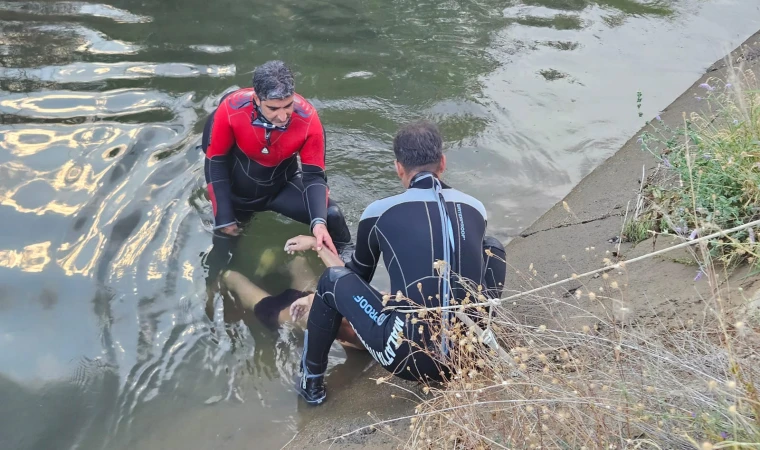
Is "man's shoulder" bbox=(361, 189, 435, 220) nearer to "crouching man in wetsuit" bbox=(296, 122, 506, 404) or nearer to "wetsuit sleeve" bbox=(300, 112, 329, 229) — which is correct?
"crouching man in wetsuit" bbox=(296, 122, 506, 404)

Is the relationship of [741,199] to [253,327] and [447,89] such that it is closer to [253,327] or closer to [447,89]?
[253,327]

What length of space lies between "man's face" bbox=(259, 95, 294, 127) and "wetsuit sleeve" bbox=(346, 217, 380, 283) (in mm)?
1047

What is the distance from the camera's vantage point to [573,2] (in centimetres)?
830

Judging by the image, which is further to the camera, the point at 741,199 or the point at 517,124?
the point at 517,124

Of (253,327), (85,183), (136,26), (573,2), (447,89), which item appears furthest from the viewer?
(573,2)

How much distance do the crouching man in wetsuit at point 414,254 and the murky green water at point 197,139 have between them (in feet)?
2.67

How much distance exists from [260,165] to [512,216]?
1.99 meters

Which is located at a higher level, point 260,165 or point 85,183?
point 260,165

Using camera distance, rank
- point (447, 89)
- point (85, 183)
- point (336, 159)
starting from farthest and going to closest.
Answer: point (447, 89) → point (336, 159) → point (85, 183)

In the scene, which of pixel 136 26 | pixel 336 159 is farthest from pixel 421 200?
pixel 136 26

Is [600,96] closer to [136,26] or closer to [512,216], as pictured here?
[512,216]

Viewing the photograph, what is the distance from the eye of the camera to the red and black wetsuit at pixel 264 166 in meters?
4.12

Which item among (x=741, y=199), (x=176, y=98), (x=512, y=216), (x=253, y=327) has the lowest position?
(x=253, y=327)

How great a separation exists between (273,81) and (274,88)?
0.04 m
